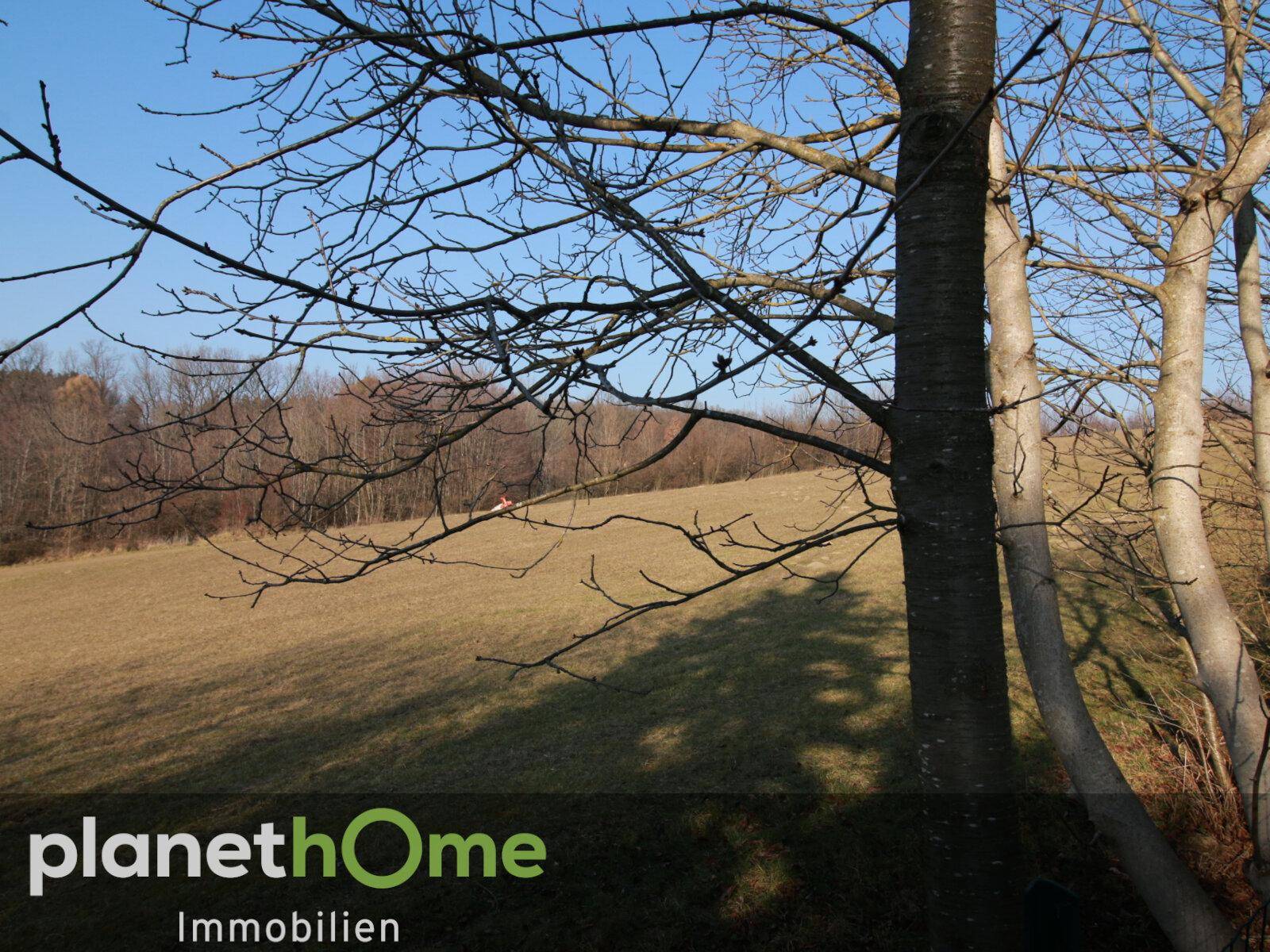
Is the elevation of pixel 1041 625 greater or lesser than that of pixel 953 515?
lesser

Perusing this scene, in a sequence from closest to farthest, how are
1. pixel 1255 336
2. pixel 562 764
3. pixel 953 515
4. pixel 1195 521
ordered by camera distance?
pixel 953 515 < pixel 1195 521 < pixel 1255 336 < pixel 562 764

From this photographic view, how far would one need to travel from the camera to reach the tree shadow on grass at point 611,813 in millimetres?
5242

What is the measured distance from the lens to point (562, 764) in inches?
315

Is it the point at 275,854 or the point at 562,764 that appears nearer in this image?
the point at 275,854

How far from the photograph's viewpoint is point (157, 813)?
25.4 feet

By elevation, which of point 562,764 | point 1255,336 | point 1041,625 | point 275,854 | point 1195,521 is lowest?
point 275,854

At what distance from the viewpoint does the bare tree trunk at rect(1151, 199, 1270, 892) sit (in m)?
3.72

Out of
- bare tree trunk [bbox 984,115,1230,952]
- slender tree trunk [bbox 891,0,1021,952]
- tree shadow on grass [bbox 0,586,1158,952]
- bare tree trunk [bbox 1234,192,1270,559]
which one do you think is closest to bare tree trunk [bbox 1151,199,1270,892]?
bare tree trunk [bbox 984,115,1230,952]

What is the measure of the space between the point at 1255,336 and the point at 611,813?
5.45m

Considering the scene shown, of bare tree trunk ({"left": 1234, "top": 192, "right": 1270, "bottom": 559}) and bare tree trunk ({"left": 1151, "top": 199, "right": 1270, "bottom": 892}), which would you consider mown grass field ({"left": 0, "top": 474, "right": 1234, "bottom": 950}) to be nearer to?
bare tree trunk ({"left": 1151, "top": 199, "right": 1270, "bottom": 892})

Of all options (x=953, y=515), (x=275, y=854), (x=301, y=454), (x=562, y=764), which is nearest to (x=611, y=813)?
(x=562, y=764)

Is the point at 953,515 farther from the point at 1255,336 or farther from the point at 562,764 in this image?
the point at 562,764

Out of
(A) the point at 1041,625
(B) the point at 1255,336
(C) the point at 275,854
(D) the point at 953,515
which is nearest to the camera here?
(D) the point at 953,515

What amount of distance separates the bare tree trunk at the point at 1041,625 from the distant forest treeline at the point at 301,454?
2.53 ft
